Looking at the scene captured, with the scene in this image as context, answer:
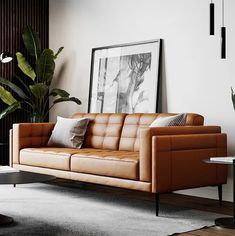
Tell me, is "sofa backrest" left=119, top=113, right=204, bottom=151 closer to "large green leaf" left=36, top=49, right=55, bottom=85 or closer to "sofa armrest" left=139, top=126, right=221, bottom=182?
"sofa armrest" left=139, top=126, right=221, bottom=182

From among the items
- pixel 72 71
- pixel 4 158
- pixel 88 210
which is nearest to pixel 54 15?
pixel 72 71

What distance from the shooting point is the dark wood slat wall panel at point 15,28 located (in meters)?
6.23

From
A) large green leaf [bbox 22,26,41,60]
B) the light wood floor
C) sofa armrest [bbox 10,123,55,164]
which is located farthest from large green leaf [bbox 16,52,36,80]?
the light wood floor

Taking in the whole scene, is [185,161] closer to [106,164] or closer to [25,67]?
[106,164]

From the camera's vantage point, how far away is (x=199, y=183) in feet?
13.2

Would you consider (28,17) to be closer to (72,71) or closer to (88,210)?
(72,71)

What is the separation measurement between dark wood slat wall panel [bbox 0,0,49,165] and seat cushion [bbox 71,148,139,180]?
2.05 meters

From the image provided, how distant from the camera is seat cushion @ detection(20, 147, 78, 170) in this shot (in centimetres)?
455

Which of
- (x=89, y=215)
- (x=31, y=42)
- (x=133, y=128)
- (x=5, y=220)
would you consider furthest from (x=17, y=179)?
(x=31, y=42)

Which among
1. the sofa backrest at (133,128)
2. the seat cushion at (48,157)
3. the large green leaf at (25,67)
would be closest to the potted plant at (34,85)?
the large green leaf at (25,67)

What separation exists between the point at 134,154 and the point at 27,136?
1482 millimetres

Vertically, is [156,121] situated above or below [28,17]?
below

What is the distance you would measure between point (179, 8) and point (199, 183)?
73.8 inches

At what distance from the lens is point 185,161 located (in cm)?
388
